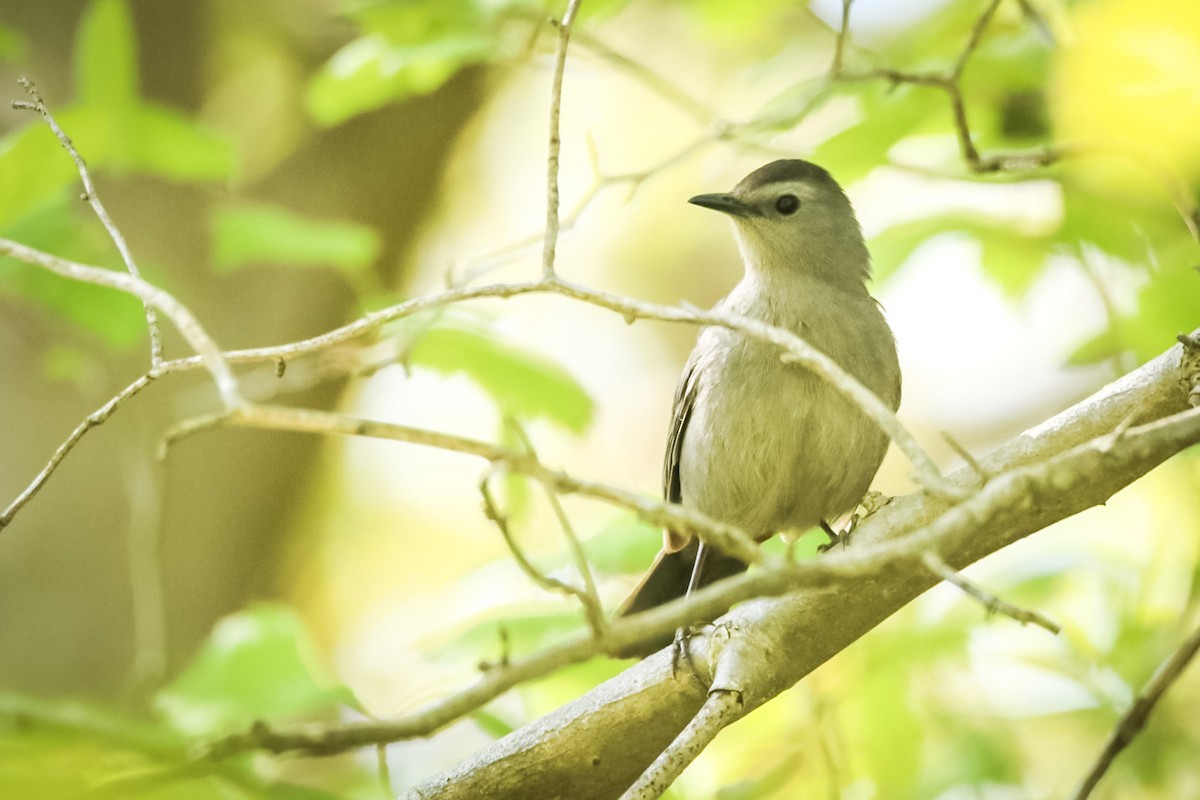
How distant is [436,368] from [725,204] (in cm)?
132

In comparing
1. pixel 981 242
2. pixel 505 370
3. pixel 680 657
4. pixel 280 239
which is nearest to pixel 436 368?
pixel 505 370

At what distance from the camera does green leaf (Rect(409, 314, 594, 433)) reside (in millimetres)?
3207

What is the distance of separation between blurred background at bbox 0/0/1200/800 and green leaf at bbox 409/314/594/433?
0.04 ft

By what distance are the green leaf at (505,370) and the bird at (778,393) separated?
1.68 feet

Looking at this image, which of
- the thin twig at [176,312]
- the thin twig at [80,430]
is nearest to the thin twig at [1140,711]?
the thin twig at [176,312]

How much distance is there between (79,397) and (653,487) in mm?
2774

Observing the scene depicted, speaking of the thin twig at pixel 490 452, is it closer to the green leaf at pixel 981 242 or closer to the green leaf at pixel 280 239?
the green leaf at pixel 981 242

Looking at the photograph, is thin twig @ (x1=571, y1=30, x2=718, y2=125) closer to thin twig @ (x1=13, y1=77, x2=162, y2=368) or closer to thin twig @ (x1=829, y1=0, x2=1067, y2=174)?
thin twig @ (x1=829, y1=0, x2=1067, y2=174)

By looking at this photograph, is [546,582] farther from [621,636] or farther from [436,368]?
[436,368]

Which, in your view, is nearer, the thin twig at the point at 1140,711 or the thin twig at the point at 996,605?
the thin twig at the point at 996,605

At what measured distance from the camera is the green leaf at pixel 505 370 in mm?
3207

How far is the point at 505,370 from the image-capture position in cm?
328

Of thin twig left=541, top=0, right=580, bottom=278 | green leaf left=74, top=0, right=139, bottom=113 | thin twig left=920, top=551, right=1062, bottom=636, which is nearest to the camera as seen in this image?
thin twig left=920, top=551, right=1062, bottom=636

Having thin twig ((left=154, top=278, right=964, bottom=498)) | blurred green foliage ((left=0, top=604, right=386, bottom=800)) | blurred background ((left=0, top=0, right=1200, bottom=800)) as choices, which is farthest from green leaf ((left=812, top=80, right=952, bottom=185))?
blurred green foliage ((left=0, top=604, right=386, bottom=800))
